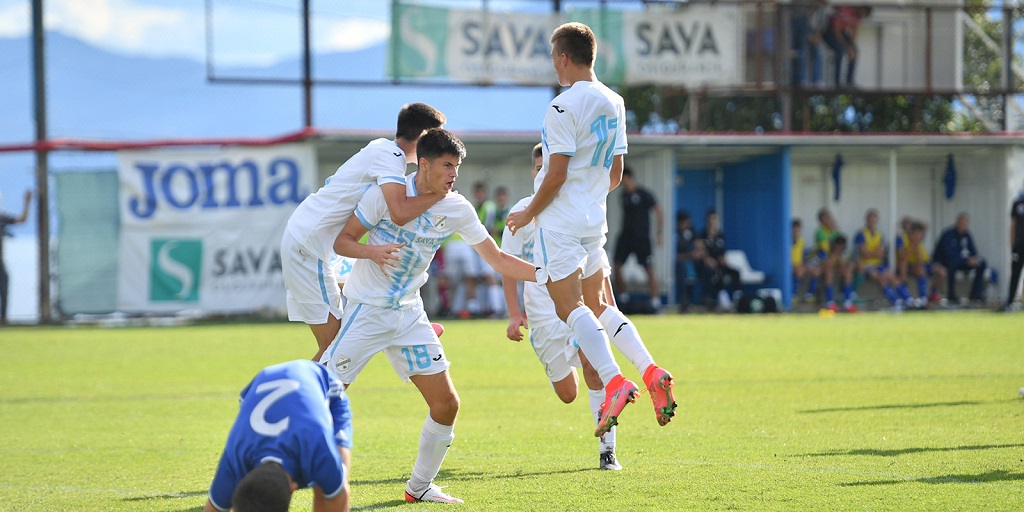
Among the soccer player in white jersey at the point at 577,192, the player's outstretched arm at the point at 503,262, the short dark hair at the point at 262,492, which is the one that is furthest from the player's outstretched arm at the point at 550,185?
the short dark hair at the point at 262,492

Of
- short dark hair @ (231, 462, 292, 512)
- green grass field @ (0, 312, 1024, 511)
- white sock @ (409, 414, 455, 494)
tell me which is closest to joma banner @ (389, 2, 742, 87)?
green grass field @ (0, 312, 1024, 511)

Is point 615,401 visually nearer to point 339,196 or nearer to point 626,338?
point 626,338

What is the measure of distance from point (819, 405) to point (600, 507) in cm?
431

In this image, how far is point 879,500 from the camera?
5.49m

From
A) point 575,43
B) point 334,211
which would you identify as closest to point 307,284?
point 334,211

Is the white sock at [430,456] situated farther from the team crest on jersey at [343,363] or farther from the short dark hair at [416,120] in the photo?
the short dark hair at [416,120]

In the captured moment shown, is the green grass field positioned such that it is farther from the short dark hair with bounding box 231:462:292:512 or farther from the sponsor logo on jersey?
the sponsor logo on jersey

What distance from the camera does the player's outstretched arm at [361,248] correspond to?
592cm

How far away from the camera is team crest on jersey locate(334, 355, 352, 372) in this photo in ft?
19.5

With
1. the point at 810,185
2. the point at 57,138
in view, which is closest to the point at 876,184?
the point at 810,185

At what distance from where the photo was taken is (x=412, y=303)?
6.08 meters

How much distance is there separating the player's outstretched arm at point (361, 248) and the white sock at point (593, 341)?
1.05m

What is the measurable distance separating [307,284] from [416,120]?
1.50 metres

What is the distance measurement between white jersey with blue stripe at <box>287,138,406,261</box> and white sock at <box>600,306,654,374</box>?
4.57 feet
